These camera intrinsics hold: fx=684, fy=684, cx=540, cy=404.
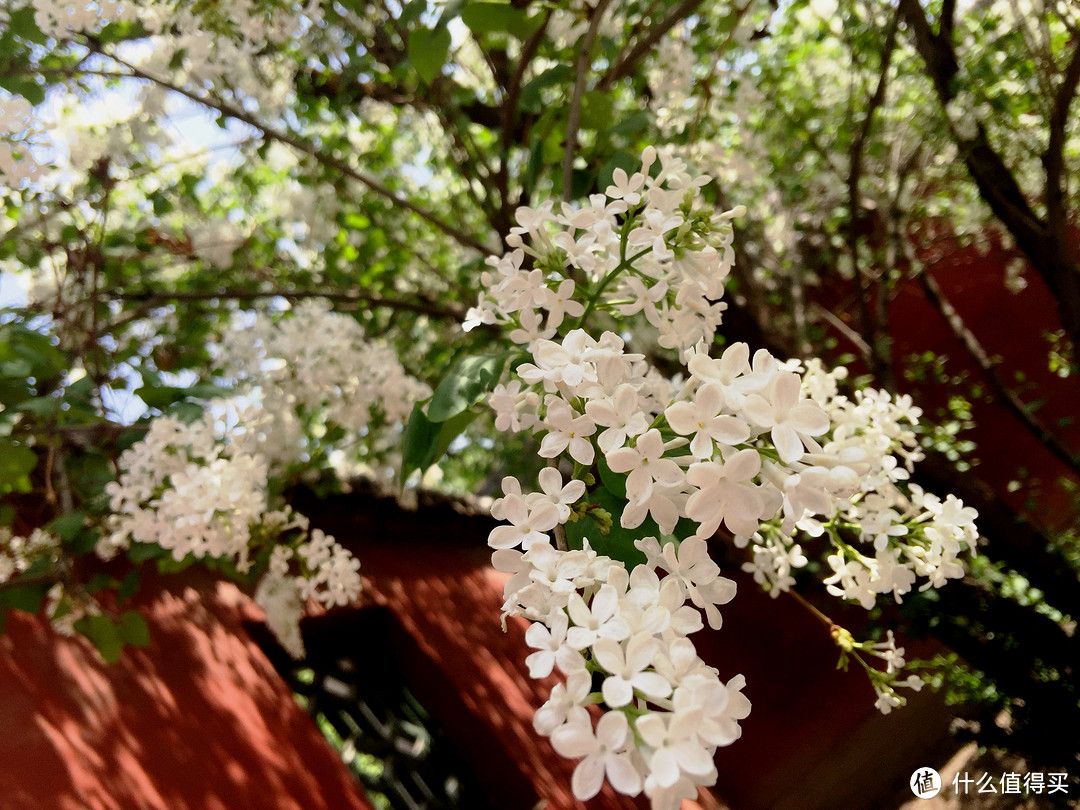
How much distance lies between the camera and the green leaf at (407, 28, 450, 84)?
1.30 metres

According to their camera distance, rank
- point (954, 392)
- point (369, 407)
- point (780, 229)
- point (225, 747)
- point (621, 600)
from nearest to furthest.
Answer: point (621, 600) < point (225, 747) < point (369, 407) < point (954, 392) < point (780, 229)

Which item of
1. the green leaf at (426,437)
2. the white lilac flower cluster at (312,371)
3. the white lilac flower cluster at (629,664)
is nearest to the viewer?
the white lilac flower cluster at (629,664)

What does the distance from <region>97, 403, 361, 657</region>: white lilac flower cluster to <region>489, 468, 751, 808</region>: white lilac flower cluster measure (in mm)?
836

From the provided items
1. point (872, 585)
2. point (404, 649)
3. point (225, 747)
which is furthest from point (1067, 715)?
point (225, 747)

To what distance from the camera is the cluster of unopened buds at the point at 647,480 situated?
0.55 meters

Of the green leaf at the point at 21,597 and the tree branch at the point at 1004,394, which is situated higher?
the green leaf at the point at 21,597

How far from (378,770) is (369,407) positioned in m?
1.35

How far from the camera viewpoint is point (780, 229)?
154 inches

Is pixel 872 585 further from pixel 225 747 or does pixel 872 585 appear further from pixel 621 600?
pixel 225 747

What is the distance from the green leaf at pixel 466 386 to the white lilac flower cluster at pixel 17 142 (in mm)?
1000

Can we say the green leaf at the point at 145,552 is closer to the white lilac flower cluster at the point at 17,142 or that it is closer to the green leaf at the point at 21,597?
the green leaf at the point at 21,597

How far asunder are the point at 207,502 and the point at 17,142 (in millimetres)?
813

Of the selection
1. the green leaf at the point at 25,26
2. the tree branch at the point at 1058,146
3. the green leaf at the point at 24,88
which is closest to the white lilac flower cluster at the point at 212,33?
the green leaf at the point at 25,26

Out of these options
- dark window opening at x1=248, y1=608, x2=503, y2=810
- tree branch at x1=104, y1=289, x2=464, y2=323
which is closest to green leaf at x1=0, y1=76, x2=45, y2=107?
tree branch at x1=104, y1=289, x2=464, y2=323
